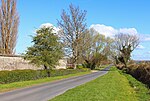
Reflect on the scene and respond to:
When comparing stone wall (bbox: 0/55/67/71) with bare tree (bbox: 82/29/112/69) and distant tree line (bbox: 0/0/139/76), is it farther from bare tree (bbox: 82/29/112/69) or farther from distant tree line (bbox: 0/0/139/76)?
bare tree (bbox: 82/29/112/69)

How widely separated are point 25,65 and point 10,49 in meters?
9.07

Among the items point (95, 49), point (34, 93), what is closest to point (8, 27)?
point (34, 93)

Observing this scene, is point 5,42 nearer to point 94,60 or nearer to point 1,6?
point 1,6

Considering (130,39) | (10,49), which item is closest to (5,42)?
(10,49)

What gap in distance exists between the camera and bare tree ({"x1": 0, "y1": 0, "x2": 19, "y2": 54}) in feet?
152

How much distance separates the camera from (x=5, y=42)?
46.6 metres

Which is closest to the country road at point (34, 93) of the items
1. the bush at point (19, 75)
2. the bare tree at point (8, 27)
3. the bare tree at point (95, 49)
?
the bush at point (19, 75)

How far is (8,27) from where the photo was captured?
47.3 metres

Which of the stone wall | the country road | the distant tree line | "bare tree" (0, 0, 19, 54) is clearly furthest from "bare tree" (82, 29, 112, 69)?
the country road

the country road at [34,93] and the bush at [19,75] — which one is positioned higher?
the bush at [19,75]

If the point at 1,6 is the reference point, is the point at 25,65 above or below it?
below

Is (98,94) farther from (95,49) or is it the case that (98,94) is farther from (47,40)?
(95,49)

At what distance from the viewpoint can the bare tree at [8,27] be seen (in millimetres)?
46469

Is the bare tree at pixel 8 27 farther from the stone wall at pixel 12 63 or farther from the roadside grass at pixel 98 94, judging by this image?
the roadside grass at pixel 98 94
